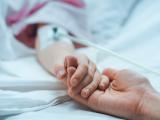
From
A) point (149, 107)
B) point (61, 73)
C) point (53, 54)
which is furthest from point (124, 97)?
point (53, 54)

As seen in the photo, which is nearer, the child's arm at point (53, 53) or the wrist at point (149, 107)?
the wrist at point (149, 107)

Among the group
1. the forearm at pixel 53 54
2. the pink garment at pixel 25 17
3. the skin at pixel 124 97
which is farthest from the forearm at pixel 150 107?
the pink garment at pixel 25 17

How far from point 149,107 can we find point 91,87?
135 mm

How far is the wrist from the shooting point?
0.65m

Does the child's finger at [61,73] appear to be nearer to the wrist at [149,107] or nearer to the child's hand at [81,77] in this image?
the child's hand at [81,77]

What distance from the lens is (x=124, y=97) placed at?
69 centimetres

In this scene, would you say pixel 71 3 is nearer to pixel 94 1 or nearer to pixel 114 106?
pixel 94 1

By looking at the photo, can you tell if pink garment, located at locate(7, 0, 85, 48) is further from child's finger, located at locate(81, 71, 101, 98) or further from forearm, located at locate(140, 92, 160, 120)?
forearm, located at locate(140, 92, 160, 120)

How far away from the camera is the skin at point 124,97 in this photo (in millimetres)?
661

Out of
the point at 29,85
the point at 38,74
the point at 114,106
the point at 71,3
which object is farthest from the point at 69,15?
the point at 114,106

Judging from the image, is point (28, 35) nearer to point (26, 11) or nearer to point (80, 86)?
point (26, 11)

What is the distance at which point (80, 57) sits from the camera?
0.80 metres

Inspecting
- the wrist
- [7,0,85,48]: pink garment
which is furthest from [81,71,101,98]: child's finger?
[7,0,85,48]: pink garment

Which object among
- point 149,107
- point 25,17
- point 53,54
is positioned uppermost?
point 25,17
